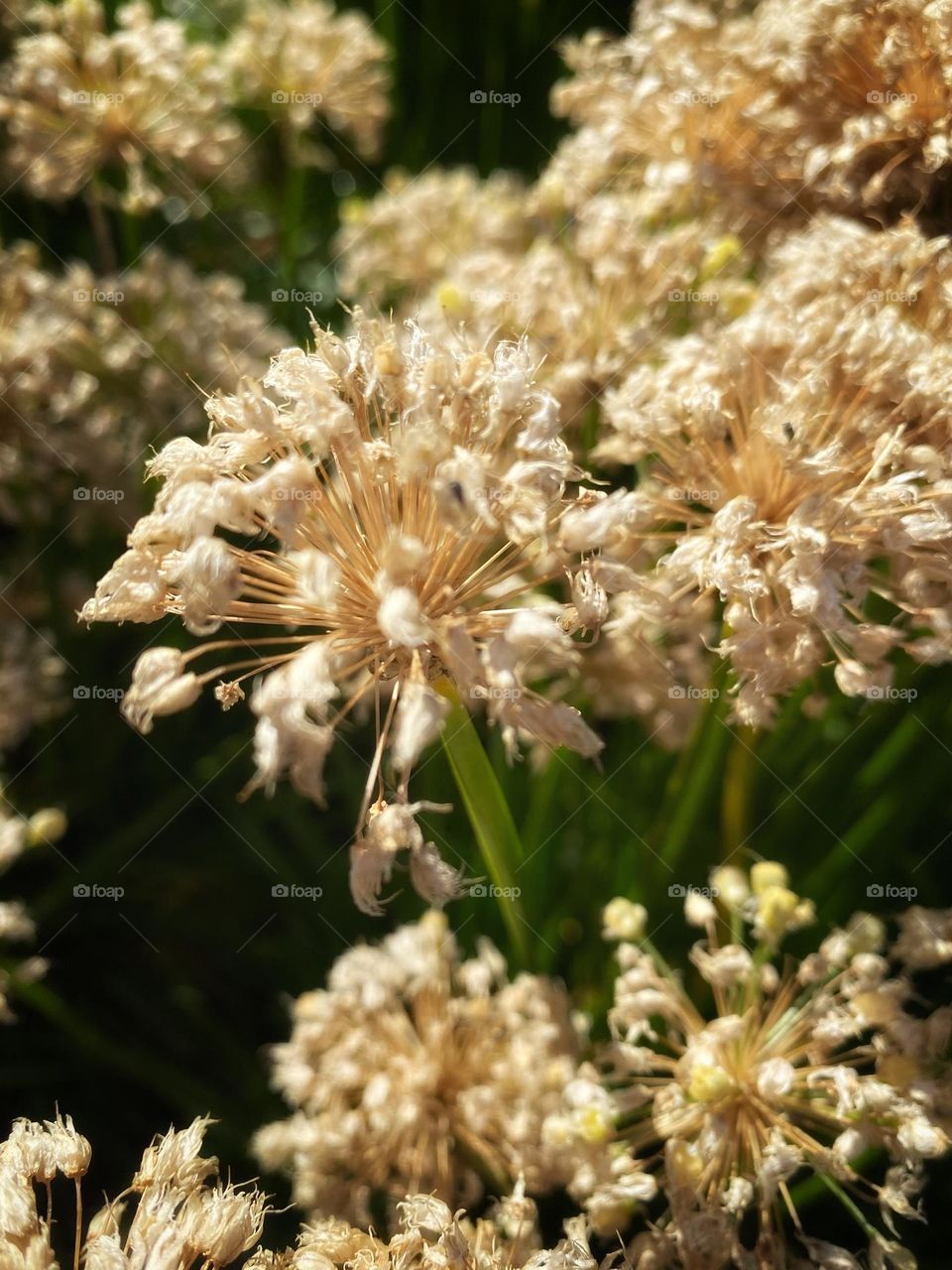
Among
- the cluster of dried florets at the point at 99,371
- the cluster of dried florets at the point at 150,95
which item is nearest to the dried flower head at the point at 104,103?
the cluster of dried florets at the point at 150,95

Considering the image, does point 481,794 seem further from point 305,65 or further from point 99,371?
point 305,65

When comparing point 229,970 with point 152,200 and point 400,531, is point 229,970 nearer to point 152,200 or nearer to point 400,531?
point 400,531


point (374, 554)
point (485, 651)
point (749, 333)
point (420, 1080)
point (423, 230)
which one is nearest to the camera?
point (485, 651)

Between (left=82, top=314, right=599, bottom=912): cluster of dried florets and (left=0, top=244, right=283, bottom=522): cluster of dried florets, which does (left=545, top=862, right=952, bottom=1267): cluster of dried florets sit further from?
(left=0, top=244, right=283, bottom=522): cluster of dried florets

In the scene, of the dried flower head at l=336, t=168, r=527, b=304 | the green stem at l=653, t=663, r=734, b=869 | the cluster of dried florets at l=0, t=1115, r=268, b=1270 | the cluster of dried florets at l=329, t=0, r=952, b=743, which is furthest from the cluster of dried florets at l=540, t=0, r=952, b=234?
the cluster of dried florets at l=0, t=1115, r=268, b=1270

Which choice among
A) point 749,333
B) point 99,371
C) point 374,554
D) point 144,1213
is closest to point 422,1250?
point 144,1213
